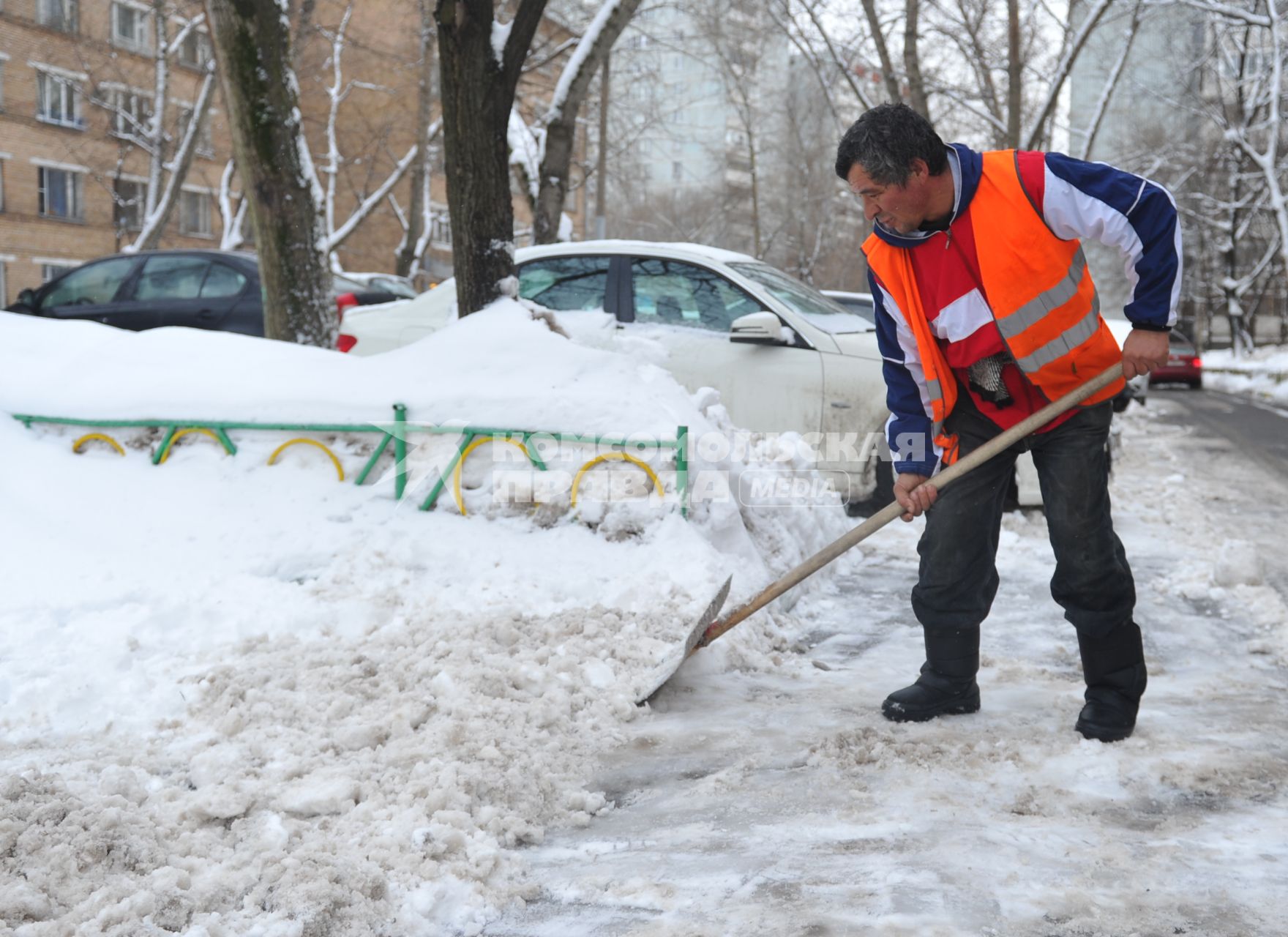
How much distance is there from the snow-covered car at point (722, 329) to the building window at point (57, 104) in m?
26.7

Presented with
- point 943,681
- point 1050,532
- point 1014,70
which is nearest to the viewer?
point 1050,532

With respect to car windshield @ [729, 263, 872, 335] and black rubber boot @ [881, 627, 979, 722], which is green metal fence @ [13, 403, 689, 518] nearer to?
black rubber boot @ [881, 627, 979, 722]

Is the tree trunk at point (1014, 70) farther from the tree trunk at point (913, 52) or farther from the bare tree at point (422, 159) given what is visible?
the bare tree at point (422, 159)

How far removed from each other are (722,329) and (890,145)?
11.9ft

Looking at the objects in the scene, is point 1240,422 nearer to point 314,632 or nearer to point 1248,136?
point 314,632

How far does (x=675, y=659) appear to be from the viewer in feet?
12.0

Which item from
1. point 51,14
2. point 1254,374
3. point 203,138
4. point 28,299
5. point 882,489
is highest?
point 51,14

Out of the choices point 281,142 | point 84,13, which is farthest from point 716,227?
point 281,142

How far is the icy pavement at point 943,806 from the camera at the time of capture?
2305 millimetres

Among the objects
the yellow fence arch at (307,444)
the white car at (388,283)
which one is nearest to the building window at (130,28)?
the white car at (388,283)

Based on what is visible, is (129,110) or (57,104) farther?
(57,104)

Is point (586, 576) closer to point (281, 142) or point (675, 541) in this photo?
point (675, 541)

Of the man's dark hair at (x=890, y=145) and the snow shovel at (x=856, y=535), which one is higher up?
the man's dark hair at (x=890, y=145)

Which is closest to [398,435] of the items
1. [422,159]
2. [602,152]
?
[602,152]
